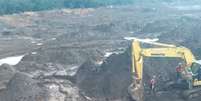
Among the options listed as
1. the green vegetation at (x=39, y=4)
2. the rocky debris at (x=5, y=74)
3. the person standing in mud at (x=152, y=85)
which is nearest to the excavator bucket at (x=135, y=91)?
→ the person standing in mud at (x=152, y=85)

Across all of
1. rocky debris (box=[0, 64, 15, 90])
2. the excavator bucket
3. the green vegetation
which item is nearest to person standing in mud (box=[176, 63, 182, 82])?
the excavator bucket

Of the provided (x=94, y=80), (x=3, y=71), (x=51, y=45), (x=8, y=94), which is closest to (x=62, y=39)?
(x=51, y=45)

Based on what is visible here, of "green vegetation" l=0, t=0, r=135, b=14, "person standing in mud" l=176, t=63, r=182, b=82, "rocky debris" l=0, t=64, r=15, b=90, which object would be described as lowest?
"green vegetation" l=0, t=0, r=135, b=14

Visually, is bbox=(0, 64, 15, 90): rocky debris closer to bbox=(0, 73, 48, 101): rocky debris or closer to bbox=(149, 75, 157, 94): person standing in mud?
bbox=(0, 73, 48, 101): rocky debris

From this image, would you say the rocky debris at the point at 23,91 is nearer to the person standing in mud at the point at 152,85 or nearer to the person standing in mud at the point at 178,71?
the person standing in mud at the point at 152,85

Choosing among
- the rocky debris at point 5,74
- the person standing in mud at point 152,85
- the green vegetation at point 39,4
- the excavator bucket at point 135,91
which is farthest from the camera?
the green vegetation at point 39,4

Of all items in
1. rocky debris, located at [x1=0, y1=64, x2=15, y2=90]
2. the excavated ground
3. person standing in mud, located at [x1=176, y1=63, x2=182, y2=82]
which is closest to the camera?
person standing in mud, located at [x1=176, y1=63, x2=182, y2=82]

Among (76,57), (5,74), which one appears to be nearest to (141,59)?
(5,74)

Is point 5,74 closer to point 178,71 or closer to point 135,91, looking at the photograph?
point 135,91

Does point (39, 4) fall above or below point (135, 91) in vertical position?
below
